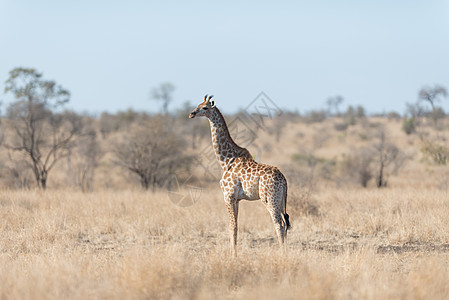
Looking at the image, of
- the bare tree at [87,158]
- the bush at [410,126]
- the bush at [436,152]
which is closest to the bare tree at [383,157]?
the bush at [436,152]

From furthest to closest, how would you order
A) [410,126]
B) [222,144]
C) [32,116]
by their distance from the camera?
1. [410,126]
2. [32,116]
3. [222,144]

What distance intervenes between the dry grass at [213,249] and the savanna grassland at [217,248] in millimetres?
20

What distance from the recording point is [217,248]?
21.1 ft

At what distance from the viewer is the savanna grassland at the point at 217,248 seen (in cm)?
500

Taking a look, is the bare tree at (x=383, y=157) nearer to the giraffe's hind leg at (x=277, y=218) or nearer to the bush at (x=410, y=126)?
the giraffe's hind leg at (x=277, y=218)

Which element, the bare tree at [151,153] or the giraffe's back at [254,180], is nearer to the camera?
the giraffe's back at [254,180]

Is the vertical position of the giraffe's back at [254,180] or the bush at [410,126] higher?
the bush at [410,126]

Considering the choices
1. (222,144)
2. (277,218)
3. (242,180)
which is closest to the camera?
(277,218)

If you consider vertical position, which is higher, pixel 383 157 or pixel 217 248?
pixel 383 157

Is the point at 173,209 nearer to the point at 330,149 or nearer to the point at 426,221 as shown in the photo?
the point at 426,221

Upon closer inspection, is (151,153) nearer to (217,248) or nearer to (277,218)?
(277,218)

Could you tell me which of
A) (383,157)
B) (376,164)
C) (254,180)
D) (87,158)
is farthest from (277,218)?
(87,158)

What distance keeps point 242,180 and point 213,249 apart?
138 cm

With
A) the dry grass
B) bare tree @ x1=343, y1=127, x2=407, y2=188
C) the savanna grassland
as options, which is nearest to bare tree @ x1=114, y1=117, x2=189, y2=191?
the savanna grassland
